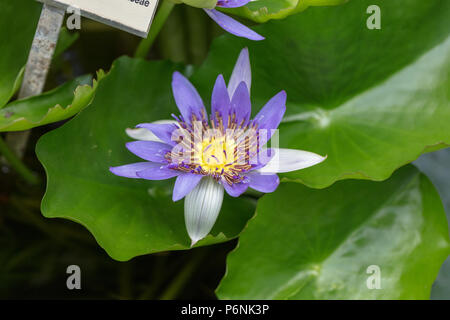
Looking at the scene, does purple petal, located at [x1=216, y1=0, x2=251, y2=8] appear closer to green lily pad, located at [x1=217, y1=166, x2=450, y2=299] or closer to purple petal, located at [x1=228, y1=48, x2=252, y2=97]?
purple petal, located at [x1=228, y1=48, x2=252, y2=97]

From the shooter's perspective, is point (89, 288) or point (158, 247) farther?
point (89, 288)

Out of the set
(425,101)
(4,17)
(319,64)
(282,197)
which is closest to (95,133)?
(4,17)

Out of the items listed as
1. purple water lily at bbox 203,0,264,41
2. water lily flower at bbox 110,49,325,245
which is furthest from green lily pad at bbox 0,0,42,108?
purple water lily at bbox 203,0,264,41

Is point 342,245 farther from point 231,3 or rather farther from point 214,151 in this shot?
point 231,3
